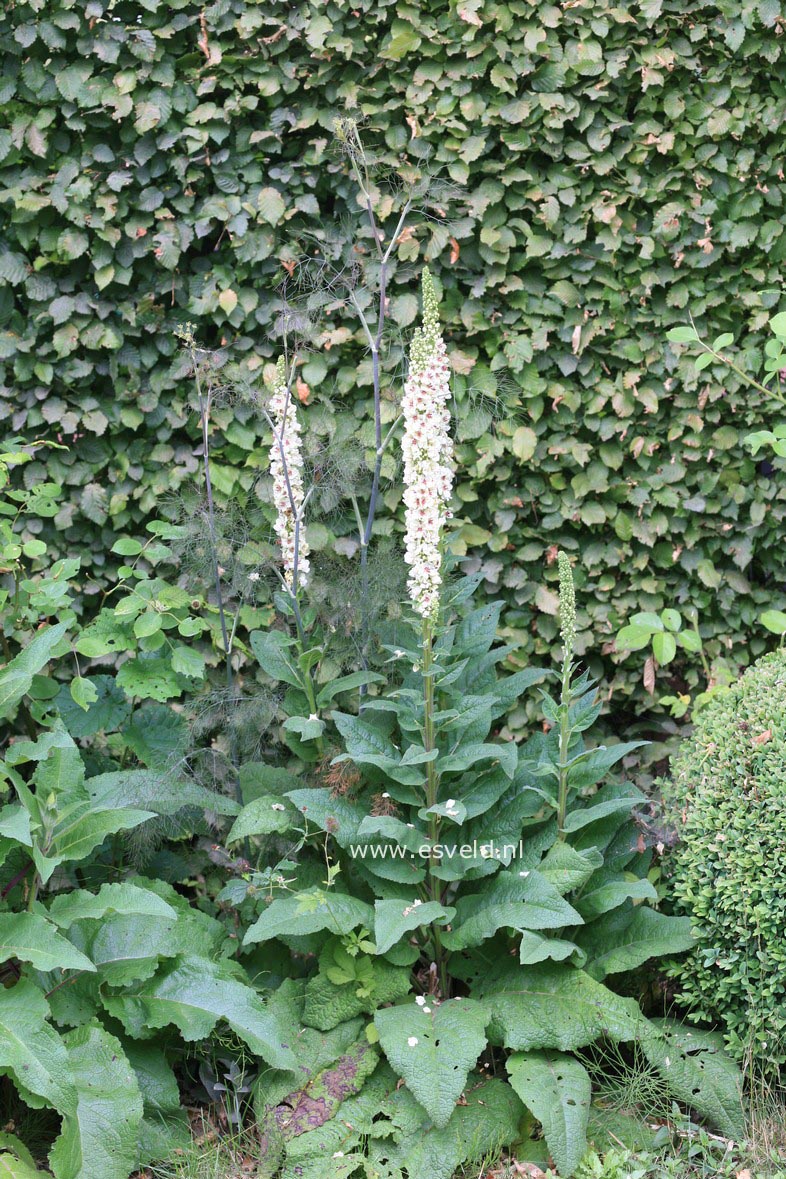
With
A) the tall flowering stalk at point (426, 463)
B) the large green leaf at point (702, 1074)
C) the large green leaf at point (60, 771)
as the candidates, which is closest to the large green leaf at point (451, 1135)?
the large green leaf at point (702, 1074)

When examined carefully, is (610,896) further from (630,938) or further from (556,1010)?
(556,1010)

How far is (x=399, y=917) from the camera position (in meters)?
2.80

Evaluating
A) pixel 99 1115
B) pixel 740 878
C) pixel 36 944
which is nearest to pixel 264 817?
pixel 36 944

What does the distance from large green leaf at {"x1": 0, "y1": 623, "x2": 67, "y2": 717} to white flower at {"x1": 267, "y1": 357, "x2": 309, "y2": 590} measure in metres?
0.74

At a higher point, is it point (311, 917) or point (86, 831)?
point (86, 831)

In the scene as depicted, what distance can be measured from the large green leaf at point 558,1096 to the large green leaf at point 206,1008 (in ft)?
2.09

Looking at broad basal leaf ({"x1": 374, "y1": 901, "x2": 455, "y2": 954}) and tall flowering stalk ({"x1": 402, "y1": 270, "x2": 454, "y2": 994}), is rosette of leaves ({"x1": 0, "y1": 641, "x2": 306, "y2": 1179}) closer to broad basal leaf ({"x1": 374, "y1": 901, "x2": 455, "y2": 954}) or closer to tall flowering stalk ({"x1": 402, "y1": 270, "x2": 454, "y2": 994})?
broad basal leaf ({"x1": 374, "y1": 901, "x2": 455, "y2": 954})

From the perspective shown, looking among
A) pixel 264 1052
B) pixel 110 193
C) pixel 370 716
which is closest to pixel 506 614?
pixel 370 716

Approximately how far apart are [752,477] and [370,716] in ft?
5.88

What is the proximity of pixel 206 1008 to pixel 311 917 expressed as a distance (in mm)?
373

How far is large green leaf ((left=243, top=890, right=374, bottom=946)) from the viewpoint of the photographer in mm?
2891

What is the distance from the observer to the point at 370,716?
330 cm

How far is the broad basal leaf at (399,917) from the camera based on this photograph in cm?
270

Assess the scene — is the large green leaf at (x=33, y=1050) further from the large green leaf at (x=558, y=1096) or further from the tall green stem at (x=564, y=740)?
the tall green stem at (x=564, y=740)
